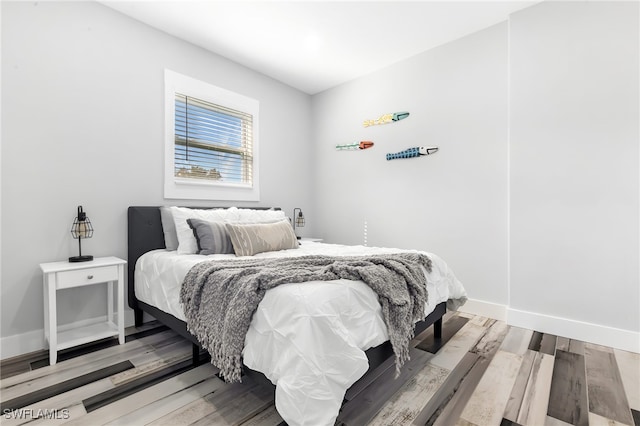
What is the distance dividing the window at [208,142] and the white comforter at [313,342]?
2.15 m

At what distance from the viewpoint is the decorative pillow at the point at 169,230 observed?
2688mm

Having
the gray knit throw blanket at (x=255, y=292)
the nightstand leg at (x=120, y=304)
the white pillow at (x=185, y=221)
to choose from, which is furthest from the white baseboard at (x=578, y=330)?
the nightstand leg at (x=120, y=304)

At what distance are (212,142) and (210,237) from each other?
1315mm

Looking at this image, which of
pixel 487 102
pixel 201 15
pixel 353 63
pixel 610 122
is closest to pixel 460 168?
pixel 487 102

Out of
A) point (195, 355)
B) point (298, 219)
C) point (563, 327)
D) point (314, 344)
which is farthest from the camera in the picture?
point (298, 219)

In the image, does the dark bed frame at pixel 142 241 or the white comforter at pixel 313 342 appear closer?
the white comforter at pixel 313 342

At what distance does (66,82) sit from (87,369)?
2.10 m

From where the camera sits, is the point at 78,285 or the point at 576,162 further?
the point at 576,162

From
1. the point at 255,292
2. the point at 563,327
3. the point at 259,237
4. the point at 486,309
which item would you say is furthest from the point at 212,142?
the point at 563,327

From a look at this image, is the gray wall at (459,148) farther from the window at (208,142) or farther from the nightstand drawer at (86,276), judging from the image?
the nightstand drawer at (86,276)

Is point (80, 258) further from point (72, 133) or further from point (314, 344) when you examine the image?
point (314, 344)

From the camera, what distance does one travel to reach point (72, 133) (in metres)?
2.38

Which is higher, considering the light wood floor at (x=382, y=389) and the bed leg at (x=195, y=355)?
the bed leg at (x=195, y=355)

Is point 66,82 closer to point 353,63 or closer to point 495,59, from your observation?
point 353,63
